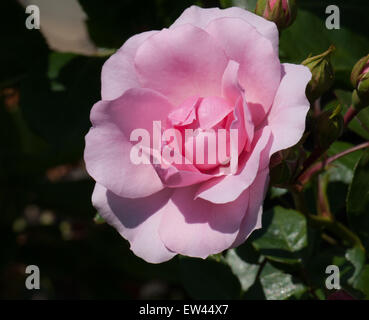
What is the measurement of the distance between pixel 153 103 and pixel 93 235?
1.10m

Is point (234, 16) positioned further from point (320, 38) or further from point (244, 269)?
point (244, 269)

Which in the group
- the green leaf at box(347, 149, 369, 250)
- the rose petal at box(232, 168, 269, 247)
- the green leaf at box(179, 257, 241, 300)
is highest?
the rose petal at box(232, 168, 269, 247)

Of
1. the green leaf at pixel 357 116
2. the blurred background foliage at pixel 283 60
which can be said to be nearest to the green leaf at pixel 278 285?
the blurred background foliage at pixel 283 60

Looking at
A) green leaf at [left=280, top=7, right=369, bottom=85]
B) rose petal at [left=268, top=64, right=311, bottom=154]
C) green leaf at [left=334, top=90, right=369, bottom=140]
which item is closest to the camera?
rose petal at [left=268, top=64, right=311, bottom=154]

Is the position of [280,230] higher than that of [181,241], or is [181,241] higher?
[181,241]

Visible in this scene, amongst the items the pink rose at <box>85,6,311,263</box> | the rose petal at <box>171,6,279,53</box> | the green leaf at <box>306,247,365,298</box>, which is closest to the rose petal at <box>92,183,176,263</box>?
the pink rose at <box>85,6,311,263</box>

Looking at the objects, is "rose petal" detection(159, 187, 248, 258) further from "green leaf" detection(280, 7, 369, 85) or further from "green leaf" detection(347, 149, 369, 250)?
"green leaf" detection(280, 7, 369, 85)

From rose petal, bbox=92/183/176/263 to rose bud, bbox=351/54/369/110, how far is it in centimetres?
31

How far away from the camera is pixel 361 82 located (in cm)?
86

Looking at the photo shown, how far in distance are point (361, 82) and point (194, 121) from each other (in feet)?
0.83

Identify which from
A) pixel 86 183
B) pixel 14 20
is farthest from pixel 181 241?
pixel 86 183

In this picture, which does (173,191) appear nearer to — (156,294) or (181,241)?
(181,241)

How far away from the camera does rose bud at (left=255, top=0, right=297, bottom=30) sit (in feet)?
2.85

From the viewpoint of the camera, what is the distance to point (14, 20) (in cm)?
129
